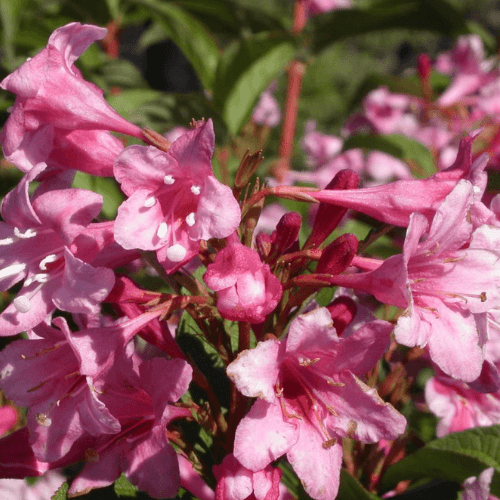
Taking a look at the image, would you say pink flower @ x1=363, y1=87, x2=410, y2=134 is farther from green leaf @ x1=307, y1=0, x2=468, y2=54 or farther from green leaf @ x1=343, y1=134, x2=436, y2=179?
green leaf @ x1=343, y1=134, x2=436, y2=179

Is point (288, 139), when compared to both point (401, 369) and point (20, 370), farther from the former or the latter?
point (20, 370)

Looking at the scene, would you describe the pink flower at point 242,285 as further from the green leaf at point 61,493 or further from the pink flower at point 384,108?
the pink flower at point 384,108

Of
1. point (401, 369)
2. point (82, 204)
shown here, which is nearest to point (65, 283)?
point (82, 204)

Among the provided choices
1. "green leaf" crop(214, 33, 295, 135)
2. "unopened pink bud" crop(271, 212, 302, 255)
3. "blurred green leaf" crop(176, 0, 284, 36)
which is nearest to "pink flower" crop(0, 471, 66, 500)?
"unopened pink bud" crop(271, 212, 302, 255)

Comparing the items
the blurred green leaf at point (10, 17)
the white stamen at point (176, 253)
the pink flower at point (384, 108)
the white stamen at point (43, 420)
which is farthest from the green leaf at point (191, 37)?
the white stamen at point (43, 420)

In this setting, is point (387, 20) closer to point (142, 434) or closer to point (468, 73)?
point (468, 73)

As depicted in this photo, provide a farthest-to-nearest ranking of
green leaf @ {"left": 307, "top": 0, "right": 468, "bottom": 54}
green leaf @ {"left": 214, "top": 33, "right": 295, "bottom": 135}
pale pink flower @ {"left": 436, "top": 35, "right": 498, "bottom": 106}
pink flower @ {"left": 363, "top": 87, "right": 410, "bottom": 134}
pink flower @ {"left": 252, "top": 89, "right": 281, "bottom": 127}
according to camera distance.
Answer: pink flower @ {"left": 252, "top": 89, "right": 281, "bottom": 127} → pink flower @ {"left": 363, "top": 87, "right": 410, "bottom": 134} → pale pink flower @ {"left": 436, "top": 35, "right": 498, "bottom": 106} → green leaf @ {"left": 307, "top": 0, "right": 468, "bottom": 54} → green leaf @ {"left": 214, "top": 33, "right": 295, "bottom": 135}

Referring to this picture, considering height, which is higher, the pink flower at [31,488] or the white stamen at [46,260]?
the white stamen at [46,260]
